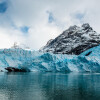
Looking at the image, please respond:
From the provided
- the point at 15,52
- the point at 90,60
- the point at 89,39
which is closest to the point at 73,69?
the point at 90,60

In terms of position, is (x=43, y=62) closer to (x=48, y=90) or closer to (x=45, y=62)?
(x=45, y=62)

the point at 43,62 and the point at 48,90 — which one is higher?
the point at 43,62

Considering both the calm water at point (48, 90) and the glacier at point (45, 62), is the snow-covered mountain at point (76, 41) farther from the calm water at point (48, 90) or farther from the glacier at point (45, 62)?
the calm water at point (48, 90)

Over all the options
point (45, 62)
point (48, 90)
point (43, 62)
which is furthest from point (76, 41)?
point (48, 90)

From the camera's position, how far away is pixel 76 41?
10456 cm

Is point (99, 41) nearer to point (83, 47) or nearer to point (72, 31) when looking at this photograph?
point (83, 47)

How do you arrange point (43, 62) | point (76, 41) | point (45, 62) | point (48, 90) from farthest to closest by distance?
point (76, 41) → point (45, 62) → point (43, 62) → point (48, 90)

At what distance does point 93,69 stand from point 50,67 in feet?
45.5

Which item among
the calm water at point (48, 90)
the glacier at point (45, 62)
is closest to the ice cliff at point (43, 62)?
the glacier at point (45, 62)

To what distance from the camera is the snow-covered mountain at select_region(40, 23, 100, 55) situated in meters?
97.4

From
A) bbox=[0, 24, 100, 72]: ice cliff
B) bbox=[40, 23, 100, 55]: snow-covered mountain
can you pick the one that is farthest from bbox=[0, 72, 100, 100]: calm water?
bbox=[40, 23, 100, 55]: snow-covered mountain

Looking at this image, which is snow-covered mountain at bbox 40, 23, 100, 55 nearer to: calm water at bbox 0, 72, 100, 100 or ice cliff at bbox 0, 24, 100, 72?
ice cliff at bbox 0, 24, 100, 72

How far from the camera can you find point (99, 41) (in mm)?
99750

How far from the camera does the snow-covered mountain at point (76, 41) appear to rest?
97.4m
